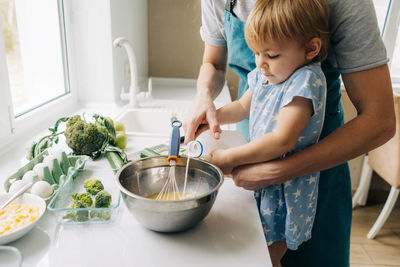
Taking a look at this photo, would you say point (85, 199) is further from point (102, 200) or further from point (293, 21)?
point (293, 21)

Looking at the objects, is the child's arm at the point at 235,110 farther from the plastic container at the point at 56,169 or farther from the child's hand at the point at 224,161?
the plastic container at the point at 56,169

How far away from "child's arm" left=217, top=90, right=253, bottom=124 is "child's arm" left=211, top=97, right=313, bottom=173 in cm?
22

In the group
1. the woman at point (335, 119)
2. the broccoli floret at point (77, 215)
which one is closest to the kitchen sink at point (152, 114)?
the woman at point (335, 119)

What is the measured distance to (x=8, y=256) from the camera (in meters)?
0.62

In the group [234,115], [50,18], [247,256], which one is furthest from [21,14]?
[247,256]

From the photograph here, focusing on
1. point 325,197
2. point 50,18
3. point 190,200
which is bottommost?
point 325,197

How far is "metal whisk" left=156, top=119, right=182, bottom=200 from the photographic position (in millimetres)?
797

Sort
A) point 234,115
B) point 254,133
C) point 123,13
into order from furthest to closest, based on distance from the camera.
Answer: point 123,13
point 234,115
point 254,133

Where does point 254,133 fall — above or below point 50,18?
below

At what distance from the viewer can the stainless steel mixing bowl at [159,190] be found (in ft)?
2.11

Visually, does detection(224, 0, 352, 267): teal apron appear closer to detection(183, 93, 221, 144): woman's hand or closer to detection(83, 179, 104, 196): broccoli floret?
detection(183, 93, 221, 144): woman's hand

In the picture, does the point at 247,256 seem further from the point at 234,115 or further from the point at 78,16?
the point at 78,16

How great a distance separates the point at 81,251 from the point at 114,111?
3.69ft

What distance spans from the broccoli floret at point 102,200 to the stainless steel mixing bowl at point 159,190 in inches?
A: 1.9
